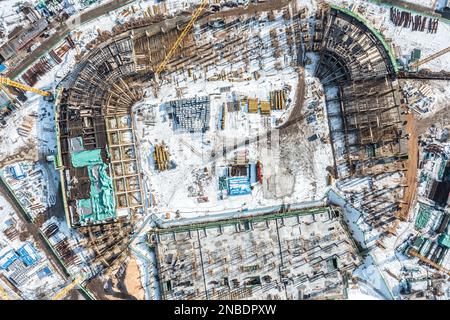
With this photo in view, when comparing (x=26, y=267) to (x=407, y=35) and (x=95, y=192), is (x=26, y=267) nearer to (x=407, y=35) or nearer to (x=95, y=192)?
(x=95, y=192)

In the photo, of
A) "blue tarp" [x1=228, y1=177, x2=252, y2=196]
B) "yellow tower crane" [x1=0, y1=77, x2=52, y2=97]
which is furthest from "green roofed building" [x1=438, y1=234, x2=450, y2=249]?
"yellow tower crane" [x1=0, y1=77, x2=52, y2=97]

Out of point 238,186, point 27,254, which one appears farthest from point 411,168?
point 27,254

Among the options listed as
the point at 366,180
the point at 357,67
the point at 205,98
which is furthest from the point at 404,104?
the point at 205,98

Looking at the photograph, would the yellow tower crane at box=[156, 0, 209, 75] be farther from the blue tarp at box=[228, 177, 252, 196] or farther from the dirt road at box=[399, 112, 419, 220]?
the dirt road at box=[399, 112, 419, 220]

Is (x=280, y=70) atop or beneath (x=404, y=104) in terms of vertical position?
atop

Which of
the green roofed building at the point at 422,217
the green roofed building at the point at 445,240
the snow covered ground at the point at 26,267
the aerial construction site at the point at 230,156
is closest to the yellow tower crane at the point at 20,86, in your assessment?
the aerial construction site at the point at 230,156

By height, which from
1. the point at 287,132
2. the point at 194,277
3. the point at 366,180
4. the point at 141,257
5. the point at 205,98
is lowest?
the point at 194,277

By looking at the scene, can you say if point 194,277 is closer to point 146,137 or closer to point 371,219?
point 146,137

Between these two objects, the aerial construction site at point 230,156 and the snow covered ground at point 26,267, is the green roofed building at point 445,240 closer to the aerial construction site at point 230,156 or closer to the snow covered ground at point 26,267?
the aerial construction site at point 230,156
